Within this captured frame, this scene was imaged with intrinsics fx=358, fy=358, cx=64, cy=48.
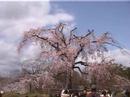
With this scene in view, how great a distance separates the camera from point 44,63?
29531 mm

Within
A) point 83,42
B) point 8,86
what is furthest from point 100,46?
point 8,86

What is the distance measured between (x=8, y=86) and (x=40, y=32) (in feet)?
19.9

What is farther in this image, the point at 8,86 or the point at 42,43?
the point at 8,86

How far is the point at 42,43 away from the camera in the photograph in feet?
97.6

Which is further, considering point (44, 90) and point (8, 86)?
point (8, 86)

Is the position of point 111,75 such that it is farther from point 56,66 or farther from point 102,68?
point 56,66

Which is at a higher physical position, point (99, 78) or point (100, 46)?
point (100, 46)

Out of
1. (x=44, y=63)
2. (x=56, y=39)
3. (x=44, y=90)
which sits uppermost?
(x=56, y=39)

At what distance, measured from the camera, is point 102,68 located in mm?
28641

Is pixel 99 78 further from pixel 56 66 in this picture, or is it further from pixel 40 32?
pixel 40 32

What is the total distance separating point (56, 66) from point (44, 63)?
4.65ft

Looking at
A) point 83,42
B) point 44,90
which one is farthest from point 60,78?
point 83,42

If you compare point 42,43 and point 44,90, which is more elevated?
point 42,43

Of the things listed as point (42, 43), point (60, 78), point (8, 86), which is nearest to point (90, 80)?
point (60, 78)
